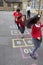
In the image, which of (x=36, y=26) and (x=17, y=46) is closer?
(x=36, y=26)

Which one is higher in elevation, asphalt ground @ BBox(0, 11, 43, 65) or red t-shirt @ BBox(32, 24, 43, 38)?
red t-shirt @ BBox(32, 24, 43, 38)

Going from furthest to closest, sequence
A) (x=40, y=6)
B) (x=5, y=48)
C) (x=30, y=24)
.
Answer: (x=40, y=6) < (x=5, y=48) < (x=30, y=24)

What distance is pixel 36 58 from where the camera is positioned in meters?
6.36

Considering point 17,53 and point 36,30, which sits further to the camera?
point 17,53

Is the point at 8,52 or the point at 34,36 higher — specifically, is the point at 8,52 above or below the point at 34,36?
below

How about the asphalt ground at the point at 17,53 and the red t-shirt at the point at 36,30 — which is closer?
the red t-shirt at the point at 36,30

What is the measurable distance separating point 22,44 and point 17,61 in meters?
2.25

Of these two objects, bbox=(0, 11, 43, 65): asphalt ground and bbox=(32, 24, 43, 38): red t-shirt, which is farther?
bbox=(0, 11, 43, 65): asphalt ground

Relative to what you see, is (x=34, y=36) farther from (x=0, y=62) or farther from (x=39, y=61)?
(x=0, y=62)

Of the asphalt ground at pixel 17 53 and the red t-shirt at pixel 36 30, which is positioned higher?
the red t-shirt at pixel 36 30

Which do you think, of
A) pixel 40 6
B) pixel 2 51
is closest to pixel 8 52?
pixel 2 51

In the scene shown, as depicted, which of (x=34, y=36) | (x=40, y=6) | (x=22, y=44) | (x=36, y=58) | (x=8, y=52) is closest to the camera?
(x=34, y=36)

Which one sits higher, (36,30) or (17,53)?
(36,30)

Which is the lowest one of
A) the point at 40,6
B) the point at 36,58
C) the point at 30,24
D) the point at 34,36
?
the point at 40,6
